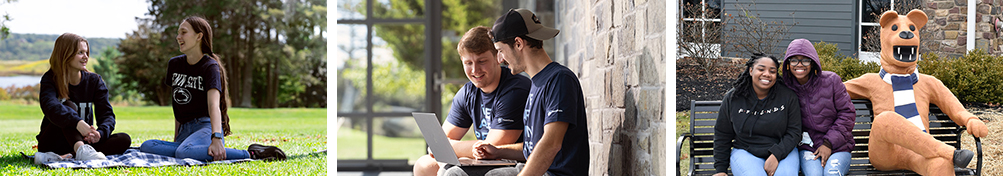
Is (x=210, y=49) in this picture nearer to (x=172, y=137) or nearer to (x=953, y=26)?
(x=172, y=137)

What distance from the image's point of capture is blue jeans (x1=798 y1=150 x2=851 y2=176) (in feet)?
6.66

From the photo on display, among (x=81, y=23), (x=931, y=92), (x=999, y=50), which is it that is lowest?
(x=931, y=92)

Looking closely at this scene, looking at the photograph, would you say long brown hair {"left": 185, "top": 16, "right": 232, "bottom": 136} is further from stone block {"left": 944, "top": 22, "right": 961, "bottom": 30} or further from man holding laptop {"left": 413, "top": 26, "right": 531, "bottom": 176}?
stone block {"left": 944, "top": 22, "right": 961, "bottom": 30}

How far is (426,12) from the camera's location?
206 inches

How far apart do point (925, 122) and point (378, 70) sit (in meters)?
4.18

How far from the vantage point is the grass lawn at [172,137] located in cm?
310

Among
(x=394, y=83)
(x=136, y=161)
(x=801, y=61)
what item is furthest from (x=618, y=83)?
(x=394, y=83)

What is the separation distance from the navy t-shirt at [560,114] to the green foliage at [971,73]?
111cm

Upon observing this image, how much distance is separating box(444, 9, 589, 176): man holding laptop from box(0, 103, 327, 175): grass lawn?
58.8 inches

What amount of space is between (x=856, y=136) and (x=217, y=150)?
9.63 feet

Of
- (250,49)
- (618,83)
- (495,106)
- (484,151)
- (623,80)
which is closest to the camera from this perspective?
(484,151)

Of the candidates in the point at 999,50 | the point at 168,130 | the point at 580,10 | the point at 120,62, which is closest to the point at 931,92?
the point at 999,50

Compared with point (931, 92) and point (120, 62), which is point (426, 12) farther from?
point (931, 92)

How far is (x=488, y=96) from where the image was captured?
2.58 meters
